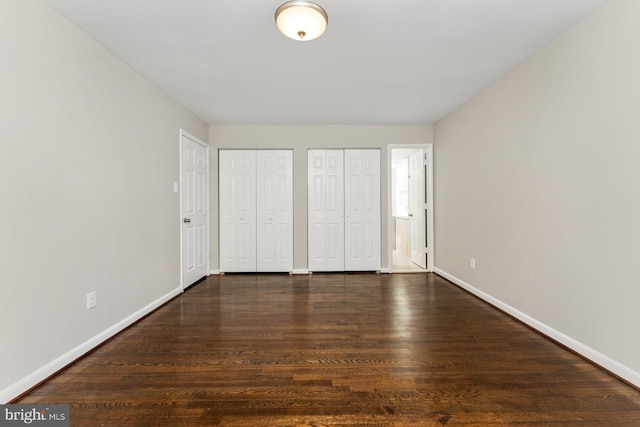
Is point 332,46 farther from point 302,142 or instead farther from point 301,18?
point 302,142

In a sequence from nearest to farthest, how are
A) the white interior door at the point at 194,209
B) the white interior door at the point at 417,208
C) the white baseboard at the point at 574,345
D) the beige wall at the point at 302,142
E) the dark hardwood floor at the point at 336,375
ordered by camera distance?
the dark hardwood floor at the point at 336,375 < the white baseboard at the point at 574,345 < the white interior door at the point at 194,209 < the beige wall at the point at 302,142 < the white interior door at the point at 417,208

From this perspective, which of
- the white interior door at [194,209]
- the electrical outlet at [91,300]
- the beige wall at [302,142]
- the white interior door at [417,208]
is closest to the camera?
the electrical outlet at [91,300]

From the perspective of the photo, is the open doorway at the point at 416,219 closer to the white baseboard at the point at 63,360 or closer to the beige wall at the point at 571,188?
the beige wall at the point at 571,188

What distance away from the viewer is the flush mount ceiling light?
1.89 metres

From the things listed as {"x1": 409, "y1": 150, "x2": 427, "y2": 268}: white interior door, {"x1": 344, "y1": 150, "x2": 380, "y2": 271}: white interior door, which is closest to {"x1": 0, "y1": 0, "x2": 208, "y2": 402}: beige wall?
{"x1": 344, "y1": 150, "x2": 380, "y2": 271}: white interior door

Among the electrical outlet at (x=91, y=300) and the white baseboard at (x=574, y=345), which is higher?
the electrical outlet at (x=91, y=300)

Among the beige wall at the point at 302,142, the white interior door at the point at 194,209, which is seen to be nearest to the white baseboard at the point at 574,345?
the beige wall at the point at 302,142

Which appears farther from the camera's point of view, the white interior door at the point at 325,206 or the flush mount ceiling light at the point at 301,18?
the white interior door at the point at 325,206

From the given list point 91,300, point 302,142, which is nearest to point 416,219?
point 302,142

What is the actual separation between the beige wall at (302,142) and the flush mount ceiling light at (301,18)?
2782mm

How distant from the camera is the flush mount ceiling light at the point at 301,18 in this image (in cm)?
189

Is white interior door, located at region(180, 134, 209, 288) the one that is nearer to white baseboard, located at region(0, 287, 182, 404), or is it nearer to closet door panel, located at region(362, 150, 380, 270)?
white baseboard, located at region(0, 287, 182, 404)

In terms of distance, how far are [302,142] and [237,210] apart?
5.00 ft

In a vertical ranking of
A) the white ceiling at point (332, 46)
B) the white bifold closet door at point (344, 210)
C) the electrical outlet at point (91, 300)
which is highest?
the white ceiling at point (332, 46)
